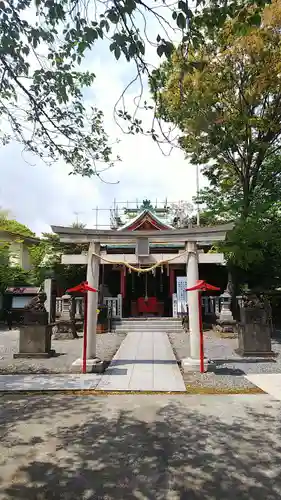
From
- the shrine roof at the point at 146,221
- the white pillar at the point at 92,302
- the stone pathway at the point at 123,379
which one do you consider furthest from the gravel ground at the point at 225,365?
the shrine roof at the point at 146,221

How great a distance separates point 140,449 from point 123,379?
3890 mm

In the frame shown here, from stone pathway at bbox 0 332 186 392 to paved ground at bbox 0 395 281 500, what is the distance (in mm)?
857

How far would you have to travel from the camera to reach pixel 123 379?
8.30 meters

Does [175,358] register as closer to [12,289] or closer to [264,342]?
[264,342]

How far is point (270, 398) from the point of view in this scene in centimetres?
685

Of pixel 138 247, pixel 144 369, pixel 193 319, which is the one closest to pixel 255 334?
pixel 193 319

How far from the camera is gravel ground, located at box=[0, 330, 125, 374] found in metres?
9.48

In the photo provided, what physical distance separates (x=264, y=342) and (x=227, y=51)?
10786 millimetres

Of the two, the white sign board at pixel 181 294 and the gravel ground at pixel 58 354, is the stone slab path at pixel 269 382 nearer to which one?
the gravel ground at pixel 58 354

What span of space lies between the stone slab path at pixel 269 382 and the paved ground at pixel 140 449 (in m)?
0.70

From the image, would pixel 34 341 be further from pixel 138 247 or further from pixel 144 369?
pixel 138 247

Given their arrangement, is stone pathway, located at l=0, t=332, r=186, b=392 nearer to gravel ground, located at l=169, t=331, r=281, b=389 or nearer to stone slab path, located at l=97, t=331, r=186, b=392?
stone slab path, located at l=97, t=331, r=186, b=392

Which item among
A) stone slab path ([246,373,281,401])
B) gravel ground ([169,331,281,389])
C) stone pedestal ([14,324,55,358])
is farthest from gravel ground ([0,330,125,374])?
stone slab path ([246,373,281,401])

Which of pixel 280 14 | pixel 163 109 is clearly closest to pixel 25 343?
pixel 163 109
